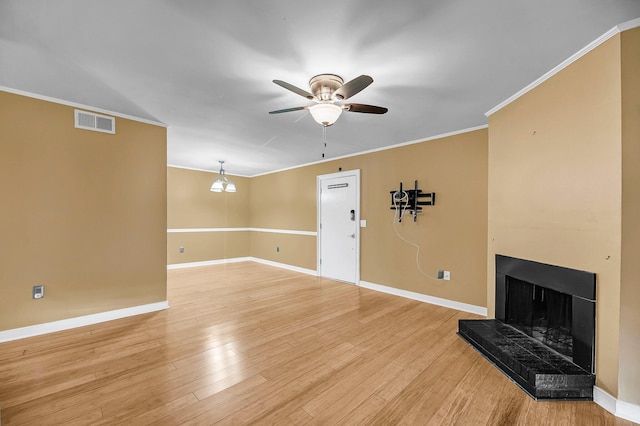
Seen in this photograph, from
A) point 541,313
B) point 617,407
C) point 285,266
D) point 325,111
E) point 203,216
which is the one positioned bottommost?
point 285,266

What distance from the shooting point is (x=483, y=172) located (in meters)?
3.45

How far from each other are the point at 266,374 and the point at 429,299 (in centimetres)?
276

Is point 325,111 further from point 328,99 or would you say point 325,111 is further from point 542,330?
point 542,330

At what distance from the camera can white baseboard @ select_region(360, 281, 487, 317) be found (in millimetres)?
3455

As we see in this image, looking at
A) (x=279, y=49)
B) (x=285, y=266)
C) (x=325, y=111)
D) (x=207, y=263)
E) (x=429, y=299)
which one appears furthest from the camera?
(x=207, y=263)

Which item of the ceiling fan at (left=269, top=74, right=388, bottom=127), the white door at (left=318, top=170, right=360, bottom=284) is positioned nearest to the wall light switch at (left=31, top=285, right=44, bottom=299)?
the ceiling fan at (left=269, top=74, right=388, bottom=127)

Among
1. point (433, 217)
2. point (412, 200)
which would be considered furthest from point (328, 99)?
point (433, 217)

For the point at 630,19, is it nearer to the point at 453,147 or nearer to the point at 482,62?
the point at 482,62

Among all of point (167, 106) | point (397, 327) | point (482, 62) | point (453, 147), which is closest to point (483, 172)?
point (453, 147)

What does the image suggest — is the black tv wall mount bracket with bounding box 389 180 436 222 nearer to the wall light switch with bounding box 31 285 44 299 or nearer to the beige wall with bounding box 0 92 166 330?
the beige wall with bounding box 0 92 166 330

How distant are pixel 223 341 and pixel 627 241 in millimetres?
3300

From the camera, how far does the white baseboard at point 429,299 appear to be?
3455 millimetres

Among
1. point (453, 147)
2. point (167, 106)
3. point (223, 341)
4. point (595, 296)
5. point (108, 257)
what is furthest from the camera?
point (453, 147)

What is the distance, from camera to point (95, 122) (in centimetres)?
304
